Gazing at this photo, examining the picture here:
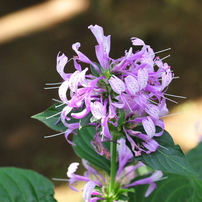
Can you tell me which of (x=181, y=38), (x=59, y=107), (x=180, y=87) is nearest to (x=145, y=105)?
(x=59, y=107)

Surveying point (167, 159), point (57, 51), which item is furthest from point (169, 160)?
point (57, 51)

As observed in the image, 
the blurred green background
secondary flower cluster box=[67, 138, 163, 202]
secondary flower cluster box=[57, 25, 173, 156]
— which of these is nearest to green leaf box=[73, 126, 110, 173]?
secondary flower cluster box=[67, 138, 163, 202]

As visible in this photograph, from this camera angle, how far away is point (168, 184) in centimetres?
95

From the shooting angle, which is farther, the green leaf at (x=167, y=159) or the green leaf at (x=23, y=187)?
the green leaf at (x=23, y=187)

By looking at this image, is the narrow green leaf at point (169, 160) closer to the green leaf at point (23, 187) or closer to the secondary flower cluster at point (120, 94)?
the secondary flower cluster at point (120, 94)

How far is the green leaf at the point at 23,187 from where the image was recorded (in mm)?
898

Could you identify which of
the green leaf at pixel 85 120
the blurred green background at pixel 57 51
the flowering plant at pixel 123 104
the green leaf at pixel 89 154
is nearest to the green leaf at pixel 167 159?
the flowering plant at pixel 123 104

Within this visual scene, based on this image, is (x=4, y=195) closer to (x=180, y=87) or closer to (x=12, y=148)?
(x=12, y=148)

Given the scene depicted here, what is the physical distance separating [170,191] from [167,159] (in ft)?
0.74

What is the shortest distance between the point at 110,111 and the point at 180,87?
3280mm

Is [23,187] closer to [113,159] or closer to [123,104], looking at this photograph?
[113,159]

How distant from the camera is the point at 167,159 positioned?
2.43 feet

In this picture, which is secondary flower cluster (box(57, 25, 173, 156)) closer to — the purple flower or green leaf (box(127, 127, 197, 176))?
green leaf (box(127, 127, 197, 176))

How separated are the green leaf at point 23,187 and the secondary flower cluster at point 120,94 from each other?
0.65 ft
